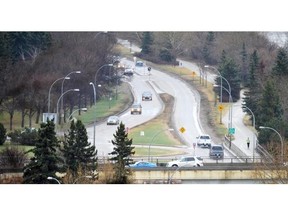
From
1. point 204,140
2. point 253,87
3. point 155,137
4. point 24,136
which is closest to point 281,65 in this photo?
point 253,87

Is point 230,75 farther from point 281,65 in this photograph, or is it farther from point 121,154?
point 121,154

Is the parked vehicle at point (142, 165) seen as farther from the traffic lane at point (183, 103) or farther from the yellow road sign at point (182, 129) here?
the yellow road sign at point (182, 129)

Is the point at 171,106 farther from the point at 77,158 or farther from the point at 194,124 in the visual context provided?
the point at 77,158

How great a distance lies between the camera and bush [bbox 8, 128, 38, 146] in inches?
2726

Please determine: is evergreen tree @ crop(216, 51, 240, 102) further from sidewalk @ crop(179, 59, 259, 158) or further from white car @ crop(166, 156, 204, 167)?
white car @ crop(166, 156, 204, 167)

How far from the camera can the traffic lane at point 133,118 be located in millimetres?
71312

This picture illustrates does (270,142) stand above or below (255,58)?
below

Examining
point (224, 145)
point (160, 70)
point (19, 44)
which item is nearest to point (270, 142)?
point (224, 145)

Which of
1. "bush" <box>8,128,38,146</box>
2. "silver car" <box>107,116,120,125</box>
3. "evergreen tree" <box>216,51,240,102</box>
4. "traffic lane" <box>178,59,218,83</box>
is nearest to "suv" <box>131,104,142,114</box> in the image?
"silver car" <box>107,116,120,125</box>

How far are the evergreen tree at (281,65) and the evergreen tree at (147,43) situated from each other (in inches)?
287

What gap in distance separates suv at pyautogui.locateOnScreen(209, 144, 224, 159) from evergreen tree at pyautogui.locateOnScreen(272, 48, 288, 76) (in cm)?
599

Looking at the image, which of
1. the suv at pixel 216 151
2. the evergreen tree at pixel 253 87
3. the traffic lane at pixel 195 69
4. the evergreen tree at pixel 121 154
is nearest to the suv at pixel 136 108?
the evergreen tree at pixel 121 154

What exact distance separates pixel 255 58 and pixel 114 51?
26.7 feet

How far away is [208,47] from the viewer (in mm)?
74688
